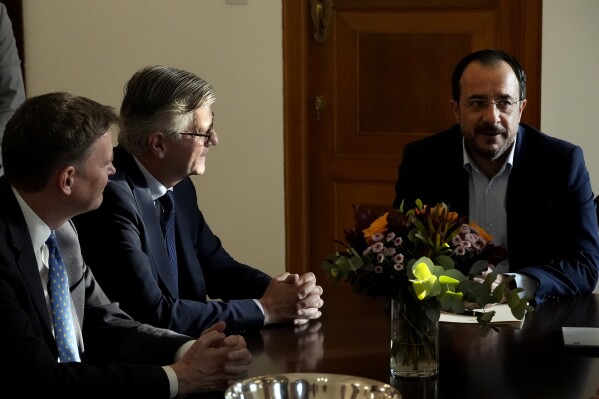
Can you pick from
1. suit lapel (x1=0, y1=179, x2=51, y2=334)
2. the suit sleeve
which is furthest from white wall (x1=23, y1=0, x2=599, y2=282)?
suit lapel (x1=0, y1=179, x2=51, y2=334)

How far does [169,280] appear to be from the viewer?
109 inches

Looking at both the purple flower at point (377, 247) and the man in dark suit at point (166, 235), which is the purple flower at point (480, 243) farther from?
the man in dark suit at point (166, 235)

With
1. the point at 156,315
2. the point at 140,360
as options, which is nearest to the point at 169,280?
the point at 156,315

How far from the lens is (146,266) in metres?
2.61

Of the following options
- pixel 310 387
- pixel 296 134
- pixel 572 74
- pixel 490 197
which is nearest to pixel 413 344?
pixel 310 387

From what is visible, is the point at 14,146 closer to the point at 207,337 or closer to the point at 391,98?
the point at 207,337

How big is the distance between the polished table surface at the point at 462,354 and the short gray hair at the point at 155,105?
69cm

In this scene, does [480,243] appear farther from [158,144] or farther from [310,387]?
[158,144]

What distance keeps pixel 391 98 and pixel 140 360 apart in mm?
2996

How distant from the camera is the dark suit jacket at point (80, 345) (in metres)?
1.92

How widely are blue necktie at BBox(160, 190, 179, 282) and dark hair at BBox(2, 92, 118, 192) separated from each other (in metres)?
0.72

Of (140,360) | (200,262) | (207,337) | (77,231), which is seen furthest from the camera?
(200,262)

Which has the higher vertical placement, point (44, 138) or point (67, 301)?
point (44, 138)

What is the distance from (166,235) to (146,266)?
0.30m
